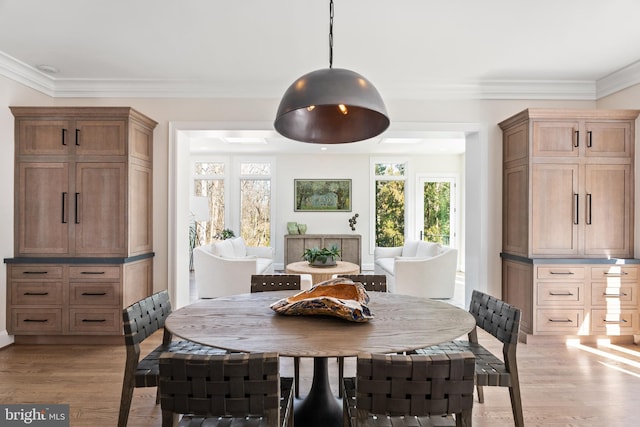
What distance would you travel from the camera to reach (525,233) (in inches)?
137

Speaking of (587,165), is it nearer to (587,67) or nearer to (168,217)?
(587,67)

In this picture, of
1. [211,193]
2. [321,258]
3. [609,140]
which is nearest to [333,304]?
[609,140]

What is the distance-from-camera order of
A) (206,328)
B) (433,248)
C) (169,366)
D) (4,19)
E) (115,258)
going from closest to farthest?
(169,366), (206,328), (4,19), (115,258), (433,248)

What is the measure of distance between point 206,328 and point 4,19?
→ 2814 millimetres

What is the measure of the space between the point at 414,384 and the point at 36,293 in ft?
12.0

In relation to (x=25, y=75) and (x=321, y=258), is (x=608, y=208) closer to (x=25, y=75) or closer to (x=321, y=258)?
(x=321, y=258)

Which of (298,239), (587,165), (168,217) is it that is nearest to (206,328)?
(168,217)

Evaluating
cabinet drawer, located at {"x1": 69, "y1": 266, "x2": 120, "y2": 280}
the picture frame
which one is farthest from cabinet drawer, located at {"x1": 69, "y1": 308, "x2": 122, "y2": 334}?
the picture frame

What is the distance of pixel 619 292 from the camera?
11.1ft

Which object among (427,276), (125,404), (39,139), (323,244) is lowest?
(125,404)

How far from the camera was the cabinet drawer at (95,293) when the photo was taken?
3359mm

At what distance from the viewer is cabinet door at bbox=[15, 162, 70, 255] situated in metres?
3.40

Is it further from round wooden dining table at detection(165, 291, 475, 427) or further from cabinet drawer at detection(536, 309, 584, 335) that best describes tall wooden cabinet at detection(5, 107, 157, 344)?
cabinet drawer at detection(536, 309, 584, 335)

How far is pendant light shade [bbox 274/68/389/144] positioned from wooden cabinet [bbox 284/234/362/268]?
18.3ft
